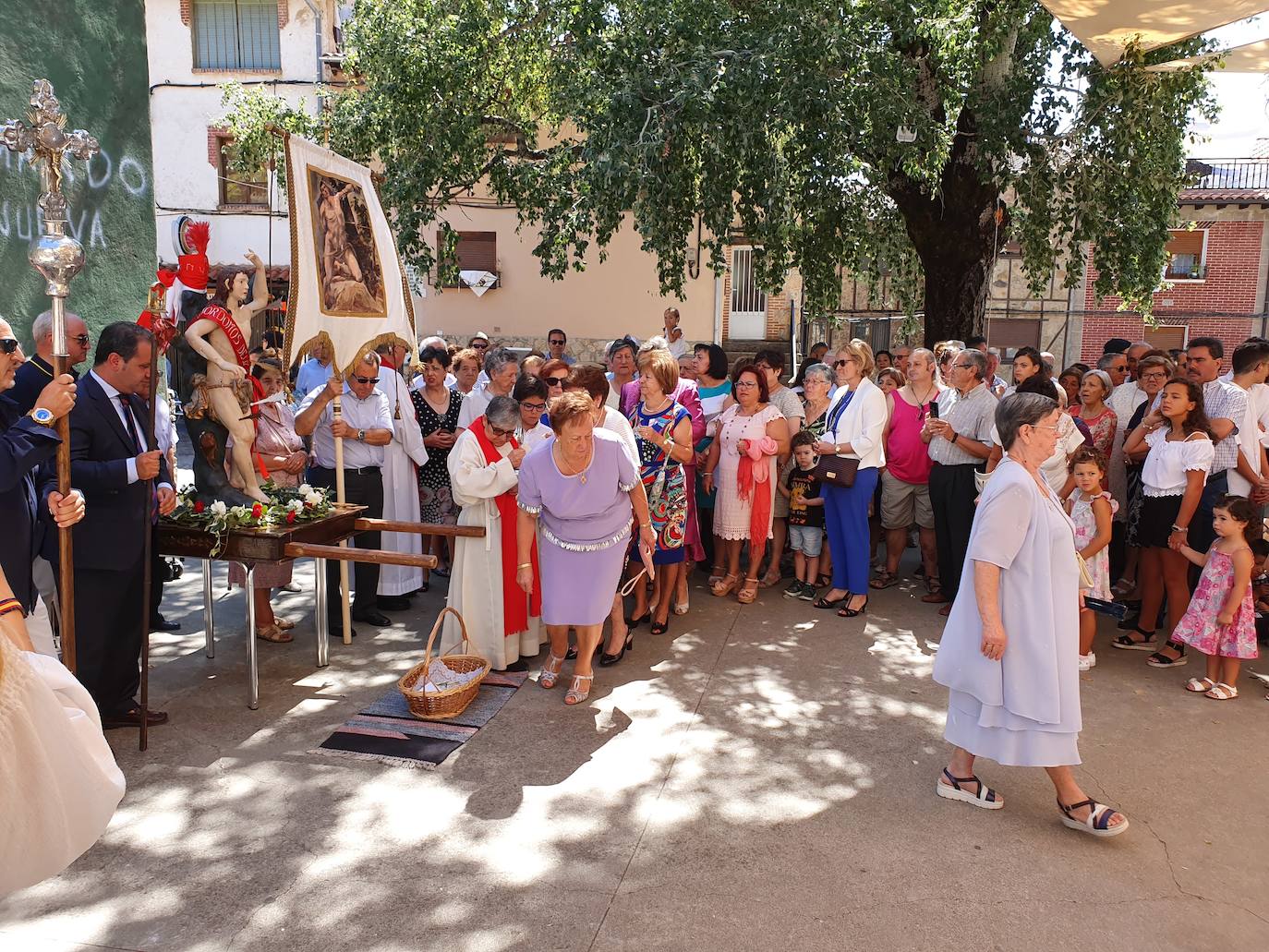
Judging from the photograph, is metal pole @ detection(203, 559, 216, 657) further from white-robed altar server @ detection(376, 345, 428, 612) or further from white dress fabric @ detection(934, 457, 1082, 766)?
white dress fabric @ detection(934, 457, 1082, 766)

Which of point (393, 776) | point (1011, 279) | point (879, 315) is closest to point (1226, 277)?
point (1011, 279)

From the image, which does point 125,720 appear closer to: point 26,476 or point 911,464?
point 26,476

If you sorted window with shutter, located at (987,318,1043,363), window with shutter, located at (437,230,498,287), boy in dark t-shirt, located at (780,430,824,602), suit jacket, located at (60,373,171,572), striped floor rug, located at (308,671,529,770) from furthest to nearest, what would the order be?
window with shutter, located at (987,318,1043,363) → window with shutter, located at (437,230,498,287) → boy in dark t-shirt, located at (780,430,824,602) → striped floor rug, located at (308,671,529,770) → suit jacket, located at (60,373,171,572)

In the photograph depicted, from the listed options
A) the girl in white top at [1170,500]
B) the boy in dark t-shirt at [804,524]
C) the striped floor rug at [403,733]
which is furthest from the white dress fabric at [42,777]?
the girl in white top at [1170,500]

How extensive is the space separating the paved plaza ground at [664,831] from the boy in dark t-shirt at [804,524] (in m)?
1.77

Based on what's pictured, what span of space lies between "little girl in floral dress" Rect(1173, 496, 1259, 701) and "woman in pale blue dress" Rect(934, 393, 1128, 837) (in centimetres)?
209

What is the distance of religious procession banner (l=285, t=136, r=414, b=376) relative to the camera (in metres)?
5.35

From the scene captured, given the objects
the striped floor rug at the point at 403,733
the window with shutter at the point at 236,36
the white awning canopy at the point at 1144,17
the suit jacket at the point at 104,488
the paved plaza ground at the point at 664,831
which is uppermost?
the window with shutter at the point at 236,36

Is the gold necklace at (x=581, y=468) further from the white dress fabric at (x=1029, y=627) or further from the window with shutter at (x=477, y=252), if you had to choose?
the window with shutter at (x=477, y=252)

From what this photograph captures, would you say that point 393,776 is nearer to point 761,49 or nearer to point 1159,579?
point 1159,579

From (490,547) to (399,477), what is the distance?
155cm

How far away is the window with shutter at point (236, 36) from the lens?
822 inches

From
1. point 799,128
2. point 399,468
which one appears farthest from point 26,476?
point 799,128

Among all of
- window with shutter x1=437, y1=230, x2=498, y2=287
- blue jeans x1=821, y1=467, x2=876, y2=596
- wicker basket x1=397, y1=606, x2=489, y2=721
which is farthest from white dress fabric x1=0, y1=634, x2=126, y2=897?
window with shutter x1=437, y1=230, x2=498, y2=287
